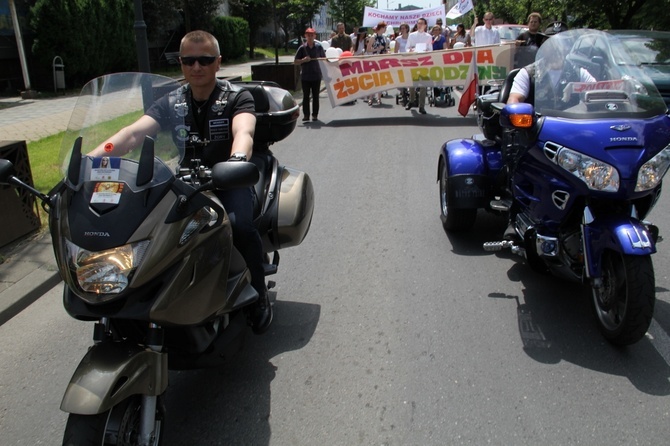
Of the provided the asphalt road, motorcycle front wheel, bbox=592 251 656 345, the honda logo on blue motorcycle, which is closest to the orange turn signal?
the honda logo on blue motorcycle

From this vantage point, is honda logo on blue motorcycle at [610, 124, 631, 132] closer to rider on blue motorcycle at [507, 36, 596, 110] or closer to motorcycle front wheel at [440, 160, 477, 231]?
rider on blue motorcycle at [507, 36, 596, 110]

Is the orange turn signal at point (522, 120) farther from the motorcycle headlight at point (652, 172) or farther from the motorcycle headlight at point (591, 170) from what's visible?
the motorcycle headlight at point (652, 172)

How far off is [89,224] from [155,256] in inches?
11.2

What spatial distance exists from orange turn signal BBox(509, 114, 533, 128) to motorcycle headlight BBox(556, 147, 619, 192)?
0.33 m

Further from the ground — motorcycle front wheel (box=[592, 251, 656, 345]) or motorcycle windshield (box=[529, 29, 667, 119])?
motorcycle windshield (box=[529, 29, 667, 119])

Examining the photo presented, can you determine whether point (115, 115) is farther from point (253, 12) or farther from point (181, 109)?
point (253, 12)

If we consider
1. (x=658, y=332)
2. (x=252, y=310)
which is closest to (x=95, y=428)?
(x=252, y=310)

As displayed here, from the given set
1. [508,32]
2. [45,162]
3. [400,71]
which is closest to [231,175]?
[45,162]

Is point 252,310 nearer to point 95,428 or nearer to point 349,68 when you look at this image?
point 95,428

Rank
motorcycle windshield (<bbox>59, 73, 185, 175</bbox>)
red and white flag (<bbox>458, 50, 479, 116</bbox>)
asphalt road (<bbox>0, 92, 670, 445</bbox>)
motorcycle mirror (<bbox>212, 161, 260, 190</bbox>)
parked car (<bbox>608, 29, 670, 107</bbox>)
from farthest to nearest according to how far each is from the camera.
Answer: red and white flag (<bbox>458, 50, 479, 116</bbox>), parked car (<bbox>608, 29, 670, 107</bbox>), asphalt road (<bbox>0, 92, 670, 445</bbox>), motorcycle windshield (<bbox>59, 73, 185, 175</bbox>), motorcycle mirror (<bbox>212, 161, 260, 190</bbox>)

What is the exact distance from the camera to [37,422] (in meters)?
3.24

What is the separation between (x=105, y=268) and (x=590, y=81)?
326 cm

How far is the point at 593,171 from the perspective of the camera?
3654 mm

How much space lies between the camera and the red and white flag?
1050 centimetres
